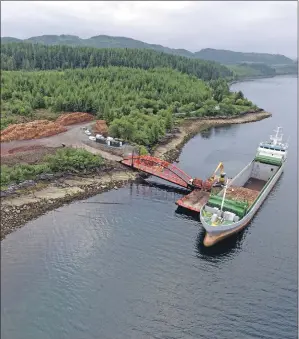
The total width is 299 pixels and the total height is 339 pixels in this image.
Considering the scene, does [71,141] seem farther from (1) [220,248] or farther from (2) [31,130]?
(1) [220,248]

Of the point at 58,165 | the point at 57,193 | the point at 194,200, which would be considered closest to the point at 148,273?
the point at 194,200

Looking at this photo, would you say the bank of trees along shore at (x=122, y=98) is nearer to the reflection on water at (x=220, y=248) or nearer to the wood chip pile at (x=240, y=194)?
the wood chip pile at (x=240, y=194)

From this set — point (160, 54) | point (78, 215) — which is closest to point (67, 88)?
point (78, 215)

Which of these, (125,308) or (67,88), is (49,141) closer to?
(67,88)

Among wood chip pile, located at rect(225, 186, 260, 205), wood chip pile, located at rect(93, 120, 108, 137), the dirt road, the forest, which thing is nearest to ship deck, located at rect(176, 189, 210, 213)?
wood chip pile, located at rect(225, 186, 260, 205)

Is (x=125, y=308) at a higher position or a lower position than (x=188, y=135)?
lower

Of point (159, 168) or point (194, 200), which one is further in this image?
point (159, 168)

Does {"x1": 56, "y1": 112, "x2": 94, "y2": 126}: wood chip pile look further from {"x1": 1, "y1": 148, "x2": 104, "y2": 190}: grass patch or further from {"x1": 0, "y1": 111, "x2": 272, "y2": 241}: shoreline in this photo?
{"x1": 0, "y1": 111, "x2": 272, "y2": 241}: shoreline

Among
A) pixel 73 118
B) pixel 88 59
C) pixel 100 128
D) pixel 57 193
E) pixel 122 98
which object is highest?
pixel 88 59
